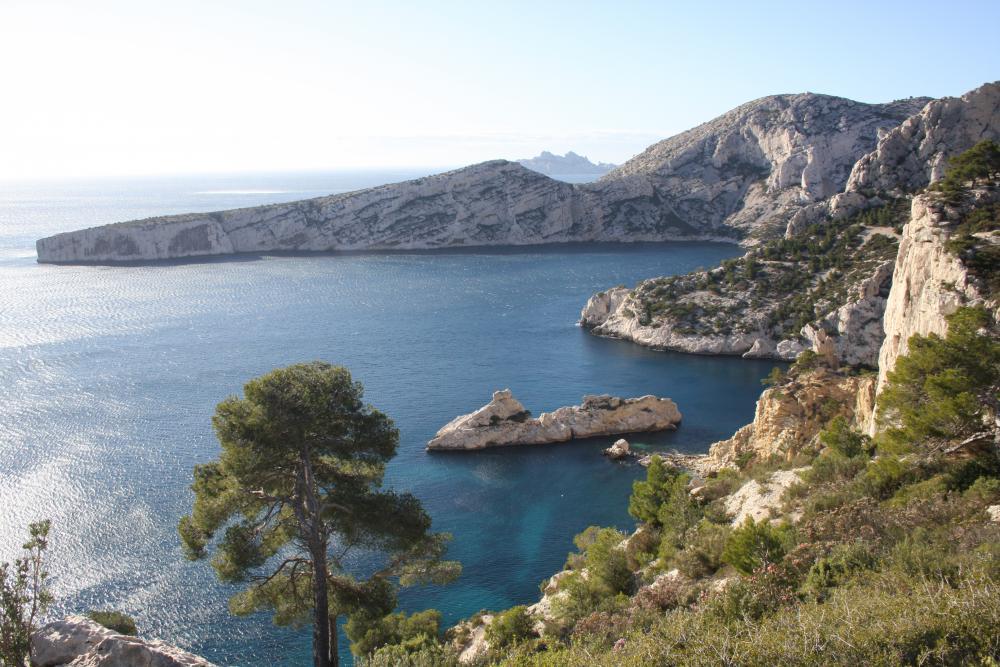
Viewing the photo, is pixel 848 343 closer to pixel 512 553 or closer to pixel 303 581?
pixel 512 553

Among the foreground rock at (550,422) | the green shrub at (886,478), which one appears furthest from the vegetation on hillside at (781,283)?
the green shrub at (886,478)

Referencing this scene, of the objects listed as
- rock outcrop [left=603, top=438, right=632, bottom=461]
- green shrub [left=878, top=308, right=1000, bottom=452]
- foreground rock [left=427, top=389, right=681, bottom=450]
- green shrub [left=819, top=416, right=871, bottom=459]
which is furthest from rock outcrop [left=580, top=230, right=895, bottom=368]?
green shrub [left=878, top=308, right=1000, bottom=452]

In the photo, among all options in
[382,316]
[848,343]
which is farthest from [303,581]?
[382,316]

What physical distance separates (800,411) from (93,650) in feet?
71.2

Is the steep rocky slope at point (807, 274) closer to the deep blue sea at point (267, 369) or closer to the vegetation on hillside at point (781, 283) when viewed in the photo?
the vegetation on hillside at point (781, 283)

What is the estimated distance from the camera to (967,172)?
20.8 meters

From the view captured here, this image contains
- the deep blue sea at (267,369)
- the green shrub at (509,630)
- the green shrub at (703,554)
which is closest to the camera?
the green shrub at (703,554)

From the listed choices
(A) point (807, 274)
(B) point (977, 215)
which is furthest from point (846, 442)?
(A) point (807, 274)

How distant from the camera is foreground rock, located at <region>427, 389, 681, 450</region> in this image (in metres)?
36.2

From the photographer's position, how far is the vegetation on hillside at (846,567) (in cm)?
802

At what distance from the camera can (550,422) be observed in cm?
3712

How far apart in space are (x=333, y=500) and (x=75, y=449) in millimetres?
25140

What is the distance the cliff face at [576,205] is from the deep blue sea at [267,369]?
19043 millimetres

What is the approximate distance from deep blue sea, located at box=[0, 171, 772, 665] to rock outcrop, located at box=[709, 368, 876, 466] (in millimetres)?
6122
